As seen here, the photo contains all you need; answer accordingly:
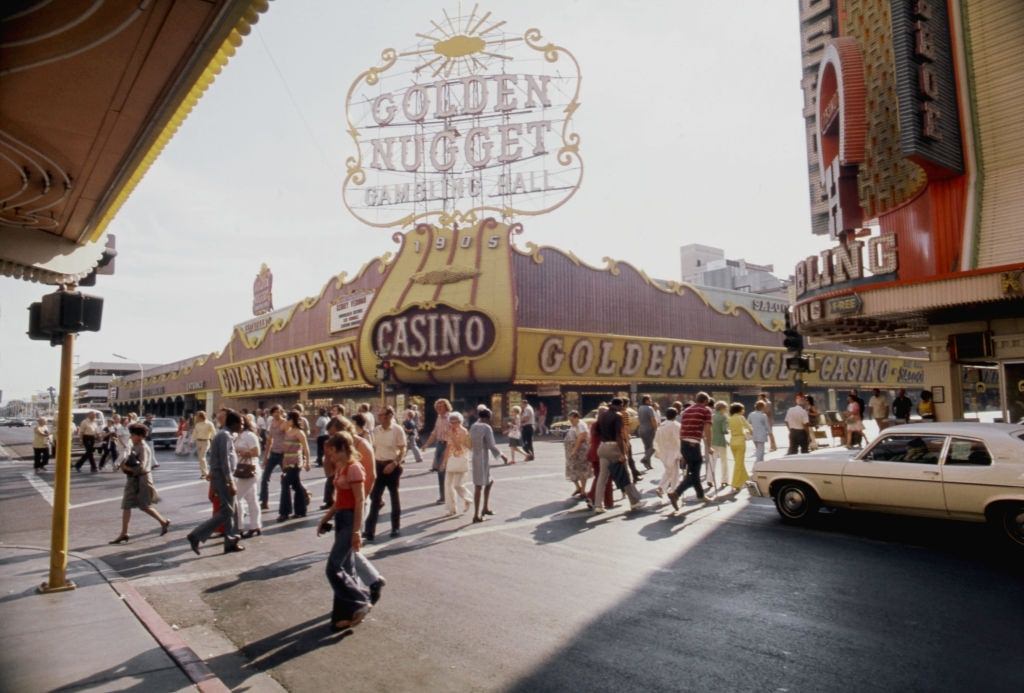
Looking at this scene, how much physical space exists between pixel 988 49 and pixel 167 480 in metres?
21.8

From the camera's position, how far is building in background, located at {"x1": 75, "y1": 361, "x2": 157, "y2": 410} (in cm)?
13500

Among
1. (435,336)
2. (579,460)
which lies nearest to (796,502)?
(579,460)

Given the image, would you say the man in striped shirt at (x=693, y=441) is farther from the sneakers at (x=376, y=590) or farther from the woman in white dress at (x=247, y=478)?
the woman in white dress at (x=247, y=478)

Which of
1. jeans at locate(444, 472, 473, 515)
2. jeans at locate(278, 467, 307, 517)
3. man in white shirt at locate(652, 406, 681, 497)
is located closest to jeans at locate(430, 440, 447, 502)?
jeans at locate(444, 472, 473, 515)

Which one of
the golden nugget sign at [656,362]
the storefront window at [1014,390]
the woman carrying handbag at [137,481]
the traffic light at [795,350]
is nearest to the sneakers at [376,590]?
the woman carrying handbag at [137,481]

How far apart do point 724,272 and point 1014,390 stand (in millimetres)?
69172

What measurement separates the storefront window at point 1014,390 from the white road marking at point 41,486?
65.0 ft

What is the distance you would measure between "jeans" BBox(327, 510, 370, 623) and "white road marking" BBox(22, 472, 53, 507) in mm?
11096

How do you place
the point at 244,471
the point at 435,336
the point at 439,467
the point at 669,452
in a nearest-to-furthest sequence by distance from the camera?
1. the point at 244,471
2. the point at 669,452
3. the point at 439,467
4. the point at 435,336

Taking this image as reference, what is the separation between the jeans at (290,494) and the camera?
1073 cm

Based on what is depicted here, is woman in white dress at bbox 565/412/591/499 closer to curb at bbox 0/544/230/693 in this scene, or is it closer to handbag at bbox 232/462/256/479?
handbag at bbox 232/462/256/479

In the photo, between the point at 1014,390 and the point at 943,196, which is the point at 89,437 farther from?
the point at 1014,390

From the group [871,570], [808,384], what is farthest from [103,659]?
[808,384]

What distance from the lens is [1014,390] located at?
13664mm
